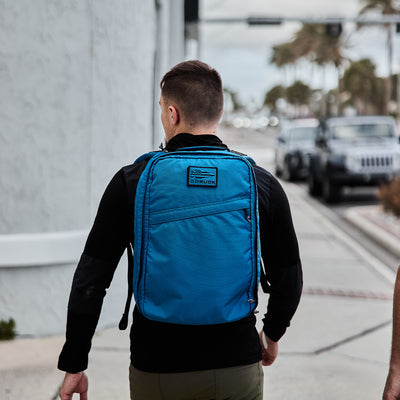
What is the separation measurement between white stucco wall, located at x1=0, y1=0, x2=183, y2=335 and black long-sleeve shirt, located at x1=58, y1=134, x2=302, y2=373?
3163 mm

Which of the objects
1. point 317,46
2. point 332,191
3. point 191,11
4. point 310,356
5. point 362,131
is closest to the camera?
point 310,356

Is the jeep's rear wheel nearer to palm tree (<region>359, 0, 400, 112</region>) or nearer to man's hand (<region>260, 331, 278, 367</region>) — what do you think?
man's hand (<region>260, 331, 278, 367</region>)

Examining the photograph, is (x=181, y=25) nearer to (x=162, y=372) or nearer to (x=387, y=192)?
(x=387, y=192)

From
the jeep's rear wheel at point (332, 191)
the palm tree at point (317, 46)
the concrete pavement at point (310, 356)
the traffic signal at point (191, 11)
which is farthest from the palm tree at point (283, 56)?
the concrete pavement at point (310, 356)

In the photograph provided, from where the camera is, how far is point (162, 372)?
7.18 ft

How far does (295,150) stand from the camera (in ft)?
71.5

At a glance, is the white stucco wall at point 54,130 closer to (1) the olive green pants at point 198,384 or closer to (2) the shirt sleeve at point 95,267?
(2) the shirt sleeve at point 95,267

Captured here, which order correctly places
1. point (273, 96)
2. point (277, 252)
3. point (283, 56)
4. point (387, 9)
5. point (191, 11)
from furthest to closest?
point (273, 96) < point (283, 56) < point (387, 9) < point (191, 11) < point (277, 252)

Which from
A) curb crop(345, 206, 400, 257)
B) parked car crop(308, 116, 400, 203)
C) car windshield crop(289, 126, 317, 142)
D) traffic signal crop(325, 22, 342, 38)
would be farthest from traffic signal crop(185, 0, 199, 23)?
traffic signal crop(325, 22, 342, 38)

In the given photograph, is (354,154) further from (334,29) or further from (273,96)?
(273,96)

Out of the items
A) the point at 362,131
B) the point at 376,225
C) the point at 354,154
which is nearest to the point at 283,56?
the point at 362,131

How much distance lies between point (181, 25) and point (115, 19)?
857cm

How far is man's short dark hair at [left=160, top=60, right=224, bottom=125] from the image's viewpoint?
2270mm

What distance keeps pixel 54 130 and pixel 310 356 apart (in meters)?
2.46
